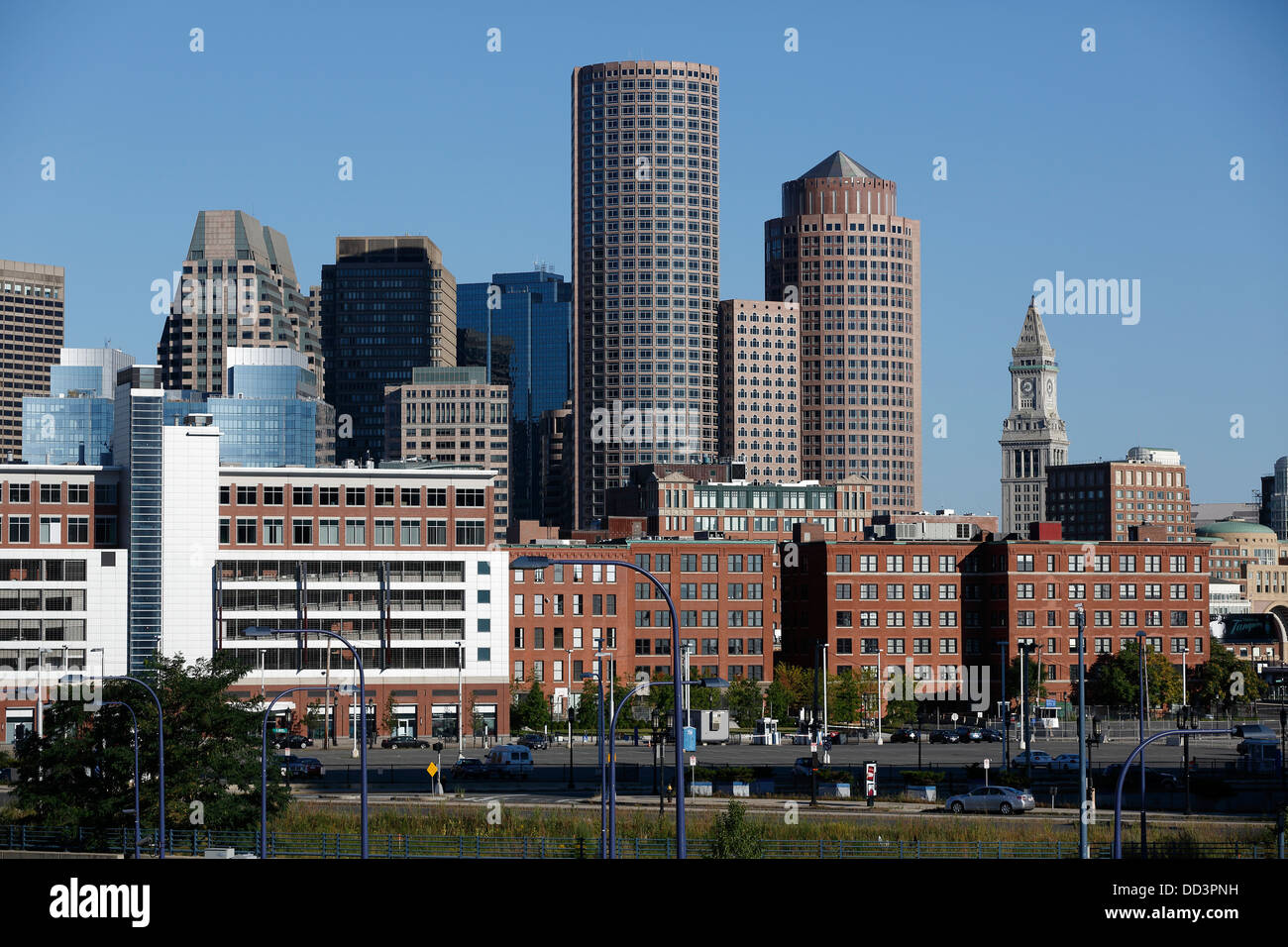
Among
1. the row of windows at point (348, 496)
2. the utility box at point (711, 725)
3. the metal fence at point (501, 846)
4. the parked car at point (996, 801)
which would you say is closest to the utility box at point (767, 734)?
the utility box at point (711, 725)

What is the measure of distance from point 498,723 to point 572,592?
56.0 feet

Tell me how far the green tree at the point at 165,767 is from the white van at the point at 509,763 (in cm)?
2416

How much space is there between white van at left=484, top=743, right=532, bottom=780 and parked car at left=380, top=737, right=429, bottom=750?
856 inches

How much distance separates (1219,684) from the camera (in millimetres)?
143500

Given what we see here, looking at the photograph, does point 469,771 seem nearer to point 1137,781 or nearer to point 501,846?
point 501,846

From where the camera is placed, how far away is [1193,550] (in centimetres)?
14650

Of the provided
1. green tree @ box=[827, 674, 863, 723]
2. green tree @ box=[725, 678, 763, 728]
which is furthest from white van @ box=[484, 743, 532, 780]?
green tree @ box=[827, 674, 863, 723]

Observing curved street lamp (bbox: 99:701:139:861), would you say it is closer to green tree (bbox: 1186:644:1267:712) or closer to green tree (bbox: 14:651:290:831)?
green tree (bbox: 14:651:290:831)

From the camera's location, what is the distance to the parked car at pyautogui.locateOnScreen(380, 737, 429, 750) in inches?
4493

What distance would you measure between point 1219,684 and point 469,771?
261 feet

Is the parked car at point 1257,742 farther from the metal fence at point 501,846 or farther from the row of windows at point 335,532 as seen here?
the row of windows at point 335,532

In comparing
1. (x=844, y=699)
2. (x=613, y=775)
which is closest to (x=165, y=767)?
(x=613, y=775)

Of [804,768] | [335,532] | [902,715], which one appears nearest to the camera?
[804,768]
